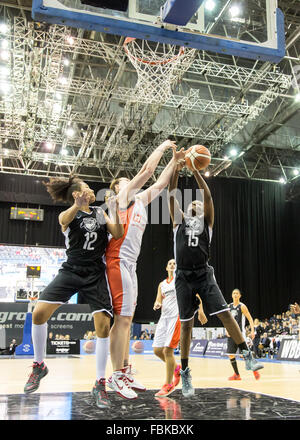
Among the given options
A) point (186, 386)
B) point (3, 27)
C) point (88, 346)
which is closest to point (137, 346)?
point (88, 346)

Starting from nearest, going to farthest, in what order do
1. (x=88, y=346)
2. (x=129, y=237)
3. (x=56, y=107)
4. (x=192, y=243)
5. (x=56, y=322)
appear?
(x=129, y=237) < (x=192, y=243) < (x=56, y=322) < (x=88, y=346) < (x=56, y=107)

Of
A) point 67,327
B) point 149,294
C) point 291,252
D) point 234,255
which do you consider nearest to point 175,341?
point 67,327

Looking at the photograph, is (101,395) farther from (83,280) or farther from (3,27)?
(3,27)

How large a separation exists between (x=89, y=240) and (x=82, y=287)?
0.42 metres

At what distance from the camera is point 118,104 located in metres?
16.1

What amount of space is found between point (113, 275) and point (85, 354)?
34.9 feet

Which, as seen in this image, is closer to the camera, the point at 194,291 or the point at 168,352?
the point at 194,291

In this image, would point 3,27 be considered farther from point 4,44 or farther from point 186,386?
point 186,386

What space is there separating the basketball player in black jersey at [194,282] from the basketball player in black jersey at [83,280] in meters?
0.90

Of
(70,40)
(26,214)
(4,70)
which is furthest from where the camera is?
(26,214)

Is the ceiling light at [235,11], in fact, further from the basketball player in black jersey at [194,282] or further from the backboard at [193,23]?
the basketball player in black jersey at [194,282]

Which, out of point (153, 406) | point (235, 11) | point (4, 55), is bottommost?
point (153, 406)

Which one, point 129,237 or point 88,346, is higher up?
point 129,237

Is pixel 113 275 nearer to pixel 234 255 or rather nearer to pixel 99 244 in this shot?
pixel 99 244
